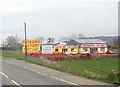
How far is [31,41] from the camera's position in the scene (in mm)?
69312

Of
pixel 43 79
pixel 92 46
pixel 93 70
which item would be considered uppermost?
pixel 92 46

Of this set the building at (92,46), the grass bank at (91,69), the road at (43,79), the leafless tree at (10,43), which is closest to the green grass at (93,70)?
the grass bank at (91,69)

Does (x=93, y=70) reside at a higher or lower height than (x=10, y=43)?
lower

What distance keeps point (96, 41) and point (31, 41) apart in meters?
56.0

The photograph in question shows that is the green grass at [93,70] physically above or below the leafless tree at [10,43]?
below

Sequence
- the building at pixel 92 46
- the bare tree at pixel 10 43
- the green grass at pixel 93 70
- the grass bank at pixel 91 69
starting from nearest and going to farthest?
1. the grass bank at pixel 91 69
2. the green grass at pixel 93 70
3. the building at pixel 92 46
4. the bare tree at pixel 10 43

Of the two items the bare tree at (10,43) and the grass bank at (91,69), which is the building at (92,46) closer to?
the bare tree at (10,43)

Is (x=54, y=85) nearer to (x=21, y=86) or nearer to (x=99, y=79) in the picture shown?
(x=21, y=86)

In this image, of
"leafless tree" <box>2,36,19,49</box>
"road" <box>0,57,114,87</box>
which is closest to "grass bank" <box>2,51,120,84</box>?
"road" <box>0,57,114,87</box>

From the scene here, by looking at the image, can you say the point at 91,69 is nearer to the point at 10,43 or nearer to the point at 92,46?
the point at 92,46

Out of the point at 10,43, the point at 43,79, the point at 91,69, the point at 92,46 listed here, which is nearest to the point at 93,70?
the point at 91,69

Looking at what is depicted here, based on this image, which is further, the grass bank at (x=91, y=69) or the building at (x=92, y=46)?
the building at (x=92, y=46)

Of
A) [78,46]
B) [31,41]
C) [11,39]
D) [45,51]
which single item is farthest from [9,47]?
[45,51]

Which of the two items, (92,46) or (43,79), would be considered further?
(92,46)
